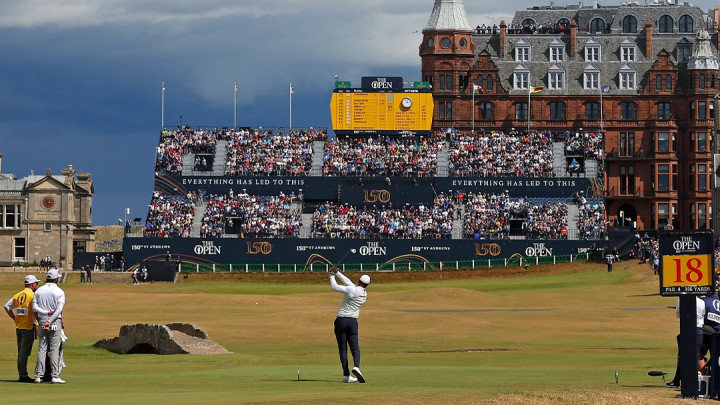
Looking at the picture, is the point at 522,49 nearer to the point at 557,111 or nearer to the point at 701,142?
the point at 557,111

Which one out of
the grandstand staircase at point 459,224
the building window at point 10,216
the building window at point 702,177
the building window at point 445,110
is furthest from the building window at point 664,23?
the building window at point 10,216

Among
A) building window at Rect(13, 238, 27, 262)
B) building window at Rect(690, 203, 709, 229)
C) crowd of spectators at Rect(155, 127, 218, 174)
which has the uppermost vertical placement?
crowd of spectators at Rect(155, 127, 218, 174)

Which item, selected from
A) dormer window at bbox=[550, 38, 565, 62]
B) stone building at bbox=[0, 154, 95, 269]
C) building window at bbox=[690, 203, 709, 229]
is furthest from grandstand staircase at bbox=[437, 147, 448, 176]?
stone building at bbox=[0, 154, 95, 269]

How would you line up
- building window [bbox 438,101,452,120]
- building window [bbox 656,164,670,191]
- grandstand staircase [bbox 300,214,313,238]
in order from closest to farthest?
1. grandstand staircase [bbox 300,214,313,238]
2. building window [bbox 656,164,670,191]
3. building window [bbox 438,101,452,120]

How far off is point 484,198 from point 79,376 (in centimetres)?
7916

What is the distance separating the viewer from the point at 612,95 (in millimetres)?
124000

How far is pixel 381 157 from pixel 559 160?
1464cm

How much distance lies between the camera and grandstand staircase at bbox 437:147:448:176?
113 metres

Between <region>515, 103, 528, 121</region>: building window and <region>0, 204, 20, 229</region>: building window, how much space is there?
44.3 meters

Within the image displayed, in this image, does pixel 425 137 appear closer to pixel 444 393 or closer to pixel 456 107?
pixel 456 107

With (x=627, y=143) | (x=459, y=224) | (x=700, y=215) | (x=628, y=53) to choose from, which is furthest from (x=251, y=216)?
(x=700, y=215)

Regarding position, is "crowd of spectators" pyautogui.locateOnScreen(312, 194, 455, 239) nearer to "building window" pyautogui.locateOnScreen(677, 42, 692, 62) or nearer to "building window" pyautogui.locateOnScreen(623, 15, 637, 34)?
"building window" pyautogui.locateOnScreen(677, 42, 692, 62)

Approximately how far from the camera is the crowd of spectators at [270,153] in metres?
113

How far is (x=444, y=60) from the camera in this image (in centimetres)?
12319
